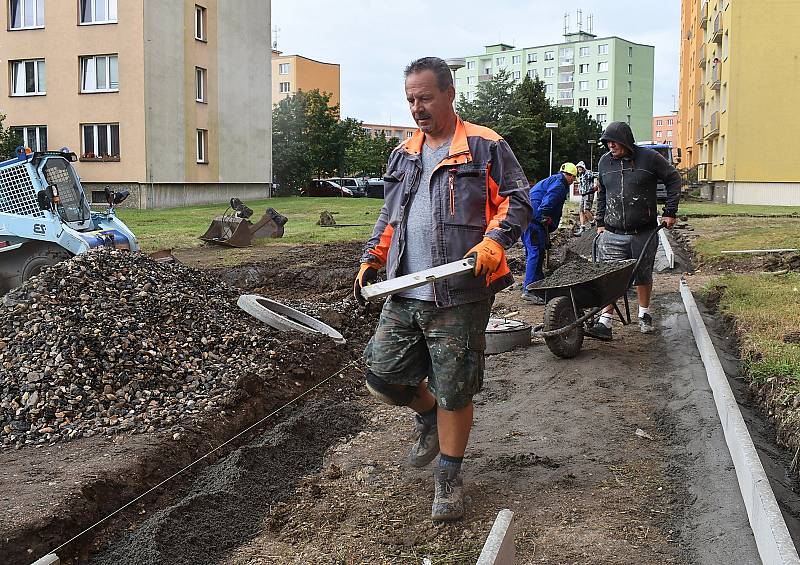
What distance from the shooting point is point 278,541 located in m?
3.97

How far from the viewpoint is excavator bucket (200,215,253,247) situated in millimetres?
17266

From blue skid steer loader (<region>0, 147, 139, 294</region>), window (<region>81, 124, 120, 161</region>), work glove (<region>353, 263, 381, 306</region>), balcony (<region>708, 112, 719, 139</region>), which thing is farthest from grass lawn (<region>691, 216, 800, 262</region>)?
balcony (<region>708, 112, 719, 139</region>)

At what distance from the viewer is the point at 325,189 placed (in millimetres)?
48406

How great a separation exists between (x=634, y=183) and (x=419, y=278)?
14.6 ft

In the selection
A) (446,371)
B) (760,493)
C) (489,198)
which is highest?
(489,198)

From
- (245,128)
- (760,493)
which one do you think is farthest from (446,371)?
(245,128)

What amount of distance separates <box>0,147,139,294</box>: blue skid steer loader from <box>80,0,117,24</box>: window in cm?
2029

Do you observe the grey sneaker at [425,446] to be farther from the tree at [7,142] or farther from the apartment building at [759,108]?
the apartment building at [759,108]

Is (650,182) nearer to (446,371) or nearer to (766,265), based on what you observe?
(446,371)

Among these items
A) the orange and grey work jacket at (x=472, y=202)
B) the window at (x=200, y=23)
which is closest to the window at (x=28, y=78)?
the window at (x=200, y=23)

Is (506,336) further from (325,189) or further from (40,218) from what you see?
(325,189)

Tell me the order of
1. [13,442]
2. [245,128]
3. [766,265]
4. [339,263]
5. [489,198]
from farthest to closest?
[245,128], [339,263], [766,265], [13,442], [489,198]

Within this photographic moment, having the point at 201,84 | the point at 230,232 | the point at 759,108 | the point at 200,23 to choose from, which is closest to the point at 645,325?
the point at 230,232

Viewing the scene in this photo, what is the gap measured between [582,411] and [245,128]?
33806 millimetres
